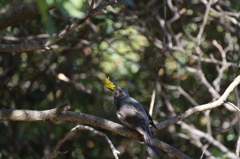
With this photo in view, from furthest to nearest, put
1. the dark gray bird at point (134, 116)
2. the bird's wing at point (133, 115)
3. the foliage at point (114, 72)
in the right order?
the foliage at point (114, 72)
the bird's wing at point (133, 115)
the dark gray bird at point (134, 116)

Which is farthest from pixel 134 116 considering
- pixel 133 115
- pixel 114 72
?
pixel 114 72

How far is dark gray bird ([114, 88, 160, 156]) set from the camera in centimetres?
373

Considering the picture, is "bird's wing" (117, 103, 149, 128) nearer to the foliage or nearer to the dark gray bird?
the dark gray bird

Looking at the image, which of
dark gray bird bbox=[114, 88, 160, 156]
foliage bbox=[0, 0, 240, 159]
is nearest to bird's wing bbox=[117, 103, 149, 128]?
dark gray bird bbox=[114, 88, 160, 156]

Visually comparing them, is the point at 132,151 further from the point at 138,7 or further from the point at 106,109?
the point at 138,7

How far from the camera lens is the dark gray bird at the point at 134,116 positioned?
3730 millimetres

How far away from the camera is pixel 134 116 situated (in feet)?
14.5

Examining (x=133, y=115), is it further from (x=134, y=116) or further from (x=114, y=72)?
(x=114, y=72)

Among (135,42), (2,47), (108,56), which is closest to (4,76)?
(108,56)

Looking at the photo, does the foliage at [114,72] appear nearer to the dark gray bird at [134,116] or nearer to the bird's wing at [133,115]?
the dark gray bird at [134,116]

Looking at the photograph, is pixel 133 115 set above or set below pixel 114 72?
above

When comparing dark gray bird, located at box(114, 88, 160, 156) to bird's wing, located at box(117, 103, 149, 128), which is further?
bird's wing, located at box(117, 103, 149, 128)

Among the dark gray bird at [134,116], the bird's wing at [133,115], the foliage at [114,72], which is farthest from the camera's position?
the foliage at [114,72]

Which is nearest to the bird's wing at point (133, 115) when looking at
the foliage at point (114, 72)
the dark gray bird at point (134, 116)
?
the dark gray bird at point (134, 116)
